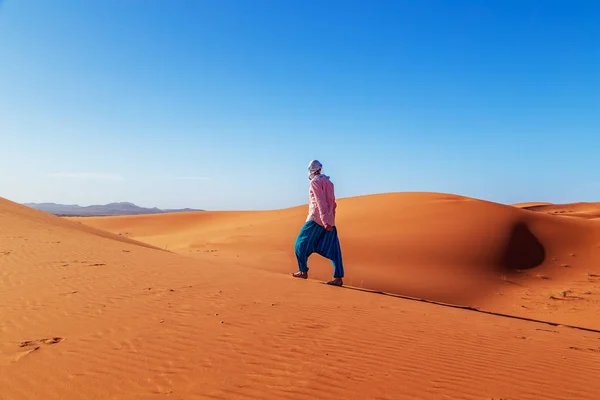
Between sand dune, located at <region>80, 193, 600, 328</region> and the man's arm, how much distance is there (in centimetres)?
418

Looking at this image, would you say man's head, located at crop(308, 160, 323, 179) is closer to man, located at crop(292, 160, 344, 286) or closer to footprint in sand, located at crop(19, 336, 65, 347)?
man, located at crop(292, 160, 344, 286)

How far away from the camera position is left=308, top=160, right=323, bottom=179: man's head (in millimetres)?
7902

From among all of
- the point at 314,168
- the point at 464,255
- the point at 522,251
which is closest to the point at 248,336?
the point at 314,168

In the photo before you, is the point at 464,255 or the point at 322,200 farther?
the point at 464,255

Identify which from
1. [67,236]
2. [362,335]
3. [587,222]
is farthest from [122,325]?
[587,222]

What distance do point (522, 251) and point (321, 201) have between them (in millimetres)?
10935

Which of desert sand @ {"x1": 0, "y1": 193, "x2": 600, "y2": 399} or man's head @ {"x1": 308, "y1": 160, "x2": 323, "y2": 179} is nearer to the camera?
desert sand @ {"x1": 0, "y1": 193, "x2": 600, "y2": 399}

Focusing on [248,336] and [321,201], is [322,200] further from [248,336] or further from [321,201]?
[248,336]

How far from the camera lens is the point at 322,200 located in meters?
7.85

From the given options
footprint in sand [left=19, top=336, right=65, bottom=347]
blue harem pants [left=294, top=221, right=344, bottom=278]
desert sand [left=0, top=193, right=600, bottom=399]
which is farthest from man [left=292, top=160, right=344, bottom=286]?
footprint in sand [left=19, top=336, right=65, bottom=347]

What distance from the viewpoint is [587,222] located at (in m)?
19.5

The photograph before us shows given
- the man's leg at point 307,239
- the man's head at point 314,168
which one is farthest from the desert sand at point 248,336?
the man's head at point 314,168

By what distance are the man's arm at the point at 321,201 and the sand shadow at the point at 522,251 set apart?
9151 mm

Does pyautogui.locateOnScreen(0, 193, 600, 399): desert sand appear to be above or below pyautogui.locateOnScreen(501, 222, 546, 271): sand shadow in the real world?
below
